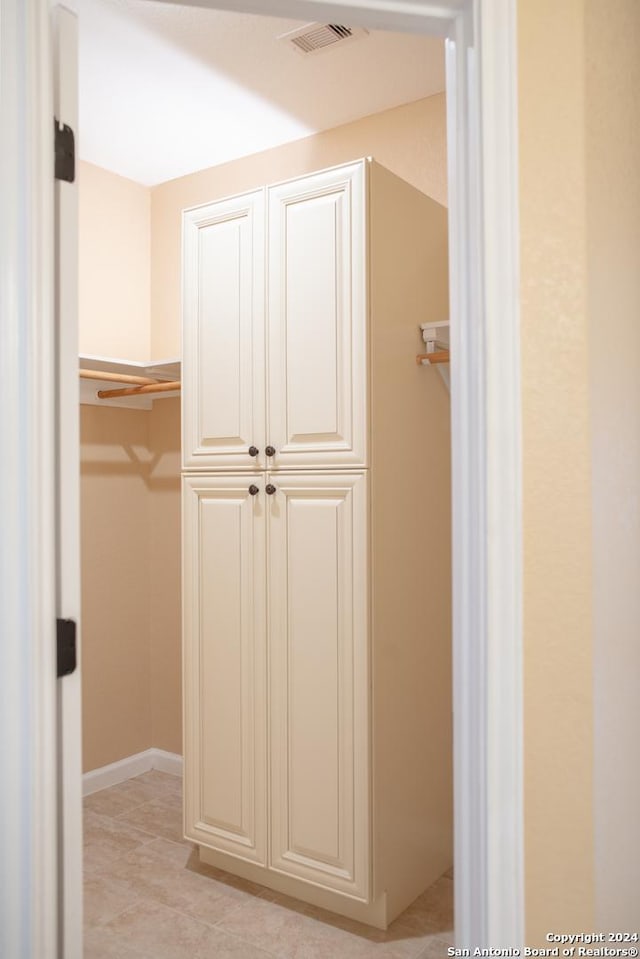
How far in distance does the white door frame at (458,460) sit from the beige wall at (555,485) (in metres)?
0.03

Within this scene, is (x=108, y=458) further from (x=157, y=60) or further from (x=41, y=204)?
(x=41, y=204)

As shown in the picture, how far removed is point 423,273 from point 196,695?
1.62 m

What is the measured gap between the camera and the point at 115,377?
3.00 meters

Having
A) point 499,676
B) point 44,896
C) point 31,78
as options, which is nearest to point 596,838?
point 499,676

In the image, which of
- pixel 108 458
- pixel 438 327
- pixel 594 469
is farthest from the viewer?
pixel 108 458

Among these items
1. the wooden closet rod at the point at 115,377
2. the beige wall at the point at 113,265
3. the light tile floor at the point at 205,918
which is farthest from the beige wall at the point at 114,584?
the light tile floor at the point at 205,918

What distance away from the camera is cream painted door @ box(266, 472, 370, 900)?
212 centimetres

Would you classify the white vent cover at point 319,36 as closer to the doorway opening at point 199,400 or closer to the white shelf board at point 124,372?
the doorway opening at point 199,400

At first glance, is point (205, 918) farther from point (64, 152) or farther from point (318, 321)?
point (64, 152)

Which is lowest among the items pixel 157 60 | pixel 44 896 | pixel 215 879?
pixel 215 879

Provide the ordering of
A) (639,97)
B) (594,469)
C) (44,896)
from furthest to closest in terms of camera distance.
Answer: (639,97) → (594,469) → (44,896)

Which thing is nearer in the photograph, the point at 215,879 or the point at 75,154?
the point at 75,154

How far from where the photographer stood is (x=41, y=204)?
1.03m

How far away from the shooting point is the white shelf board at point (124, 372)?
9.54 feet
